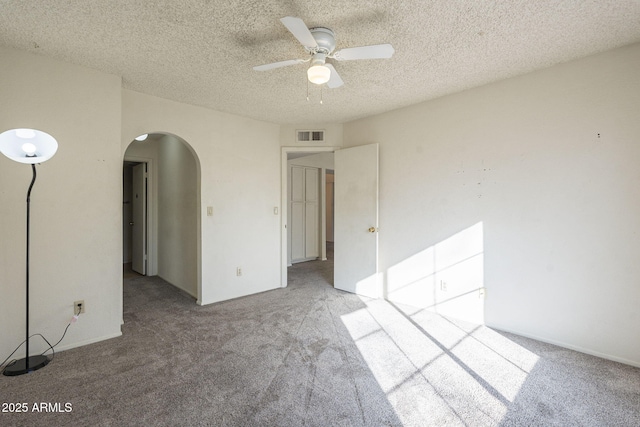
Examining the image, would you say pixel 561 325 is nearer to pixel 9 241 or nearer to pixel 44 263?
pixel 44 263

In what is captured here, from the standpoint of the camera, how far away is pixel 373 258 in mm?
3850

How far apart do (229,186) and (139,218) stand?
2499 millimetres

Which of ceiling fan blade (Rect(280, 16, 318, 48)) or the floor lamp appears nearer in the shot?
ceiling fan blade (Rect(280, 16, 318, 48))

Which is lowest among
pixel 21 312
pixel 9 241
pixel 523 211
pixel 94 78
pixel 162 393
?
pixel 162 393

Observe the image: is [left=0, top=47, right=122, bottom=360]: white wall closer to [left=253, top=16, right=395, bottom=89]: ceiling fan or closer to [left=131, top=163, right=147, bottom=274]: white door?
[left=253, top=16, right=395, bottom=89]: ceiling fan

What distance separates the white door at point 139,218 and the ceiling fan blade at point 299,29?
4.25 m

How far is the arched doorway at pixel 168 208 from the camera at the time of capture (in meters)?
3.96

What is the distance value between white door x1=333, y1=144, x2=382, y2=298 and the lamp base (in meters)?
3.14

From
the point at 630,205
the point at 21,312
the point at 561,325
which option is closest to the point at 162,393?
the point at 21,312

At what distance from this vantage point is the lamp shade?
191 cm

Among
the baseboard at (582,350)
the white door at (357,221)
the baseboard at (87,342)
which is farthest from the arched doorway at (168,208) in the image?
the baseboard at (582,350)

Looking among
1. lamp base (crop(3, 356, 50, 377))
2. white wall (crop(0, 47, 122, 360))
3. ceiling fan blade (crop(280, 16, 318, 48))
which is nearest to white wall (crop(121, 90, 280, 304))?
white wall (crop(0, 47, 122, 360))

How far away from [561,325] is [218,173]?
385 cm

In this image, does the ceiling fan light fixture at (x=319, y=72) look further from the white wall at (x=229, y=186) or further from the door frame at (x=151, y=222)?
the door frame at (x=151, y=222)
